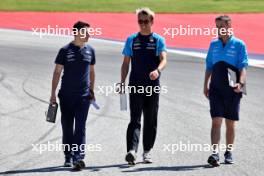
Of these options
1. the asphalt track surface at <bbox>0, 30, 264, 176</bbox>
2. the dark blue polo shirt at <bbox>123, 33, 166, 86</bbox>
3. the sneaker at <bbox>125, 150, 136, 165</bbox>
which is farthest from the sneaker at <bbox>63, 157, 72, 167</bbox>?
the dark blue polo shirt at <bbox>123, 33, 166, 86</bbox>

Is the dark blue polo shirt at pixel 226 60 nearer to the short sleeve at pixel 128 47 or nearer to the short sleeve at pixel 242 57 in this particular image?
the short sleeve at pixel 242 57

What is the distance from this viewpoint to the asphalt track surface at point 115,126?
365 inches

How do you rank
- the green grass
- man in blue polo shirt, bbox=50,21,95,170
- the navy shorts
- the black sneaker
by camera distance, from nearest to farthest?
man in blue polo shirt, bbox=50,21,95,170
the black sneaker
the navy shorts
the green grass

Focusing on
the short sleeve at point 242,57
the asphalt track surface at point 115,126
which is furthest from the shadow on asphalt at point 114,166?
the short sleeve at point 242,57

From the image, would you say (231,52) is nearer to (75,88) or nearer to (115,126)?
(75,88)

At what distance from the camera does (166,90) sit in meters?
16.1

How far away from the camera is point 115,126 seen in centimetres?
1211

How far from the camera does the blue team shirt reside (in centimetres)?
945

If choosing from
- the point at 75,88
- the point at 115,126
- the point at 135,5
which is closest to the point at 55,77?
the point at 75,88

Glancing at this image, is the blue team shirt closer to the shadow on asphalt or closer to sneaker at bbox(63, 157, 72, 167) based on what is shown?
the shadow on asphalt

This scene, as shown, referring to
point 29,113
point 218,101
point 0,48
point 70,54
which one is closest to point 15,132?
point 29,113

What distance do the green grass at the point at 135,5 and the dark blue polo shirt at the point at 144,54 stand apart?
1082 inches

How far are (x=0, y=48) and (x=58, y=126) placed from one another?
12423 mm

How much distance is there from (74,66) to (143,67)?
87cm
